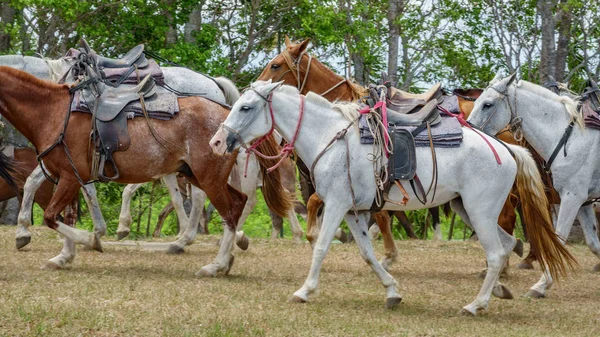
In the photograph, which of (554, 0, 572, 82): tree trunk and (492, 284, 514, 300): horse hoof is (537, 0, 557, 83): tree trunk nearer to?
(554, 0, 572, 82): tree trunk

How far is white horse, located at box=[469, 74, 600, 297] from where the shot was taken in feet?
31.9

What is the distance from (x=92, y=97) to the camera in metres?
9.98

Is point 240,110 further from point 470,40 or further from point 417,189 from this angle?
point 470,40

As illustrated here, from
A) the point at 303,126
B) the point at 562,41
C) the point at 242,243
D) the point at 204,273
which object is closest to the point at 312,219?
the point at 242,243

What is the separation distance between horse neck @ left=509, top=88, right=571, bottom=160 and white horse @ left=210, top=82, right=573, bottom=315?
1.33 meters

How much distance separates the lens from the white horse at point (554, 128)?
973 cm

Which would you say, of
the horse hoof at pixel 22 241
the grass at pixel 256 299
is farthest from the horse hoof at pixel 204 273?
the horse hoof at pixel 22 241

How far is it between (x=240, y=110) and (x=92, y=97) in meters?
2.30

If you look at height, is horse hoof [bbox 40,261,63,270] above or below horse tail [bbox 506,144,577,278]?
below

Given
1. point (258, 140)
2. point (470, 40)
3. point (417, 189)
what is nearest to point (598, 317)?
point (417, 189)

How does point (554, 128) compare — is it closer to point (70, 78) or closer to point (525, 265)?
point (525, 265)

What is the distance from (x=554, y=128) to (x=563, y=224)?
3.38 feet

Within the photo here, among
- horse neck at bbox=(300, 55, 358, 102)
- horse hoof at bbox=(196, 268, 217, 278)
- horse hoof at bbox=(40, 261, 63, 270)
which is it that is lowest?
horse hoof at bbox=(40, 261, 63, 270)

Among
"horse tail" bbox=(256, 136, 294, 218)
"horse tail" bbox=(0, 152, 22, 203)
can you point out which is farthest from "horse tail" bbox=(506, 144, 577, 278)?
"horse tail" bbox=(0, 152, 22, 203)
